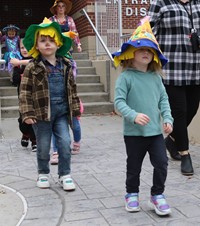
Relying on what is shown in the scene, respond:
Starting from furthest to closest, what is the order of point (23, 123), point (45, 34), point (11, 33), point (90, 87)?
1. point (90, 87)
2. point (11, 33)
3. point (23, 123)
4. point (45, 34)

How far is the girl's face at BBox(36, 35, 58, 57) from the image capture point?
4.08 metres

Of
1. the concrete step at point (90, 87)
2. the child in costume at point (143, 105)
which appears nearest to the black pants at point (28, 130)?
the child in costume at point (143, 105)

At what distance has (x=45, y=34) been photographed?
406cm

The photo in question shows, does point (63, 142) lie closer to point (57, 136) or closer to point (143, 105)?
point (57, 136)

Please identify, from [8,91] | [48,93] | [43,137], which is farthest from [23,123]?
[8,91]

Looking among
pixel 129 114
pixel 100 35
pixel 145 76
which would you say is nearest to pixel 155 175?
pixel 129 114

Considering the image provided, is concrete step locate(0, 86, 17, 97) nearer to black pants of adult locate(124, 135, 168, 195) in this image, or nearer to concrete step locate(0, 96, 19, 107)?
concrete step locate(0, 96, 19, 107)

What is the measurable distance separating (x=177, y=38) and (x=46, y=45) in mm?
1465

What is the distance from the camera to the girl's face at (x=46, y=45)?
408cm

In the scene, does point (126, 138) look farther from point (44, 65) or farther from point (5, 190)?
point (5, 190)

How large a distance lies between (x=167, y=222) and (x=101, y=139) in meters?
3.45

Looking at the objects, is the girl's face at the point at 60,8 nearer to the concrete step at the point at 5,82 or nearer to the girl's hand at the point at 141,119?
the concrete step at the point at 5,82

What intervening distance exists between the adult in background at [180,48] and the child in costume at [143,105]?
1.12 m

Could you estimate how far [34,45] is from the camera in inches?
163
